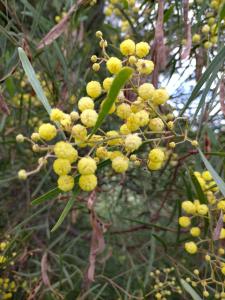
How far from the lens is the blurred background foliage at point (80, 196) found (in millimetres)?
1628

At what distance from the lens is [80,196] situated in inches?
81.6

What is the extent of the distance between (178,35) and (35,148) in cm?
123

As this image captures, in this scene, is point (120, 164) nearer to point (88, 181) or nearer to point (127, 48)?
point (88, 181)

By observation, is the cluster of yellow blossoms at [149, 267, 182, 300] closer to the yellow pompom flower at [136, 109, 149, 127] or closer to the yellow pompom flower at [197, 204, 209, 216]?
the yellow pompom flower at [197, 204, 209, 216]

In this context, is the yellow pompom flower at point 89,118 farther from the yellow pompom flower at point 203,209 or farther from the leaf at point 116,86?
the yellow pompom flower at point 203,209

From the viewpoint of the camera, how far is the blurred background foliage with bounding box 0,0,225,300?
1628mm

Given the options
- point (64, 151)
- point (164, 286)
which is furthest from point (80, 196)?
point (64, 151)

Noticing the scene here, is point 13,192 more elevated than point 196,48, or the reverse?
point 196,48

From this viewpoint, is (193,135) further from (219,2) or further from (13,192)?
(13,192)

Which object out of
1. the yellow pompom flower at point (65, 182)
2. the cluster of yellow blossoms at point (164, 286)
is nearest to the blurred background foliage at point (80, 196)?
the cluster of yellow blossoms at point (164, 286)

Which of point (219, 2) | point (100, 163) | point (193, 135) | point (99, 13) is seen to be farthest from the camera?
point (99, 13)

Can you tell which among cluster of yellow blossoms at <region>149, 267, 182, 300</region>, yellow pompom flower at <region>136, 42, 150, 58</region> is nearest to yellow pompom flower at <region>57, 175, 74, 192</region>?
yellow pompom flower at <region>136, 42, 150, 58</region>

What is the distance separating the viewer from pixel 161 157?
0.92 metres

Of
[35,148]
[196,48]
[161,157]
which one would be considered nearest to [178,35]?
[196,48]
